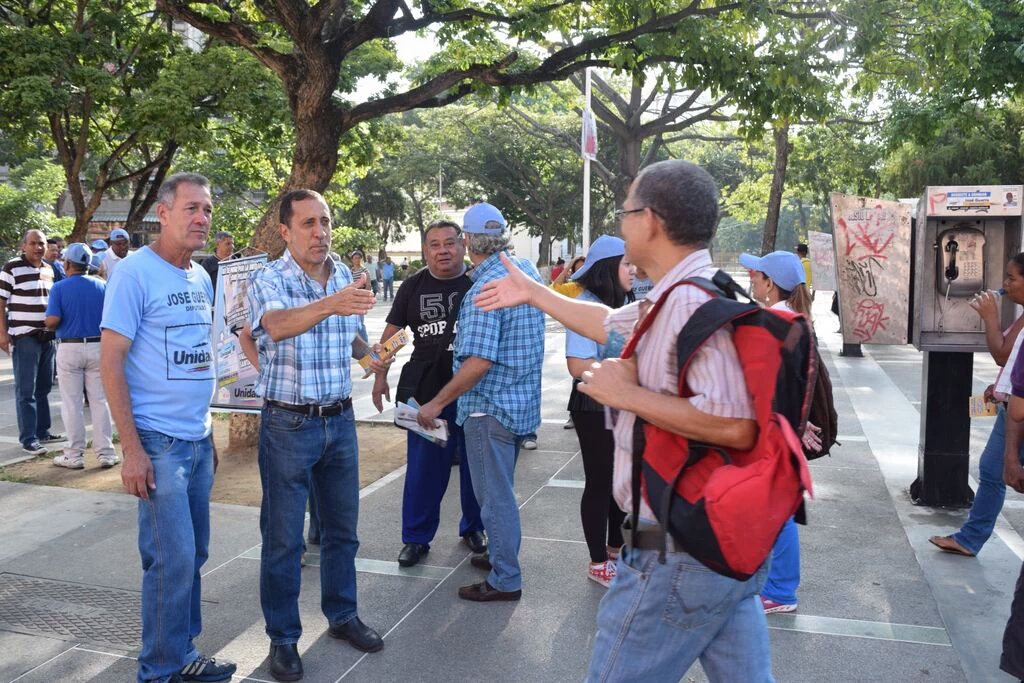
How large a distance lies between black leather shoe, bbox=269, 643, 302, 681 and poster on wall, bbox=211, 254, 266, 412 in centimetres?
331

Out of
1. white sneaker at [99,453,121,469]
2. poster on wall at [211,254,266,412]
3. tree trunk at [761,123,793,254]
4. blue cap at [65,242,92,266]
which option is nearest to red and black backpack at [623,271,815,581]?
poster on wall at [211,254,266,412]

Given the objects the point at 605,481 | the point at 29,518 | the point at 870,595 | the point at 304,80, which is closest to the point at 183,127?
the point at 304,80

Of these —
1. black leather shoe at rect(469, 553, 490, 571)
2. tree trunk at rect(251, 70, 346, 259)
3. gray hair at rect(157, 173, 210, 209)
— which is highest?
tree trunk at rect(251, 70, 346, 259)

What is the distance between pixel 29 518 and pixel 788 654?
4591 millimetres

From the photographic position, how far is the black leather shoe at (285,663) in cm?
377

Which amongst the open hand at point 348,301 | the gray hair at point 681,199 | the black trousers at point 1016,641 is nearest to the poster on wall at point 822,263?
the black trousers at point 1016,641

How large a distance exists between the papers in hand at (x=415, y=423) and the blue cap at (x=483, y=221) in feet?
3.13

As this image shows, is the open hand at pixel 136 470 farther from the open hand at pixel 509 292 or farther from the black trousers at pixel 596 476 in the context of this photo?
the black trousers at pixel 596 476

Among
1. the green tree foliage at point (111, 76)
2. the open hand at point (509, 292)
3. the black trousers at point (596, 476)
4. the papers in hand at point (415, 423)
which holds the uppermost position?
the green tree foliage at point (111, 76)

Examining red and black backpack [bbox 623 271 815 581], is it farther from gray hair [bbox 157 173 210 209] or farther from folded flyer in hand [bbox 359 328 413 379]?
folded flyer in hand [bbox 359 328 413 379]

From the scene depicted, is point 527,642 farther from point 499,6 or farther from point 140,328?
point 499,6

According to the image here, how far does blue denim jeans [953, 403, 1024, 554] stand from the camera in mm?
4941

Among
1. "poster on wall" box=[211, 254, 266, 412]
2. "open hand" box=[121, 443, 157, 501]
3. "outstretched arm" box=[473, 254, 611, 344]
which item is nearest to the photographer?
"outstretched arm" box=[473, 254, 611, 344]

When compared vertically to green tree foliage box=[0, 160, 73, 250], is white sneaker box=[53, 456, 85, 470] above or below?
below
